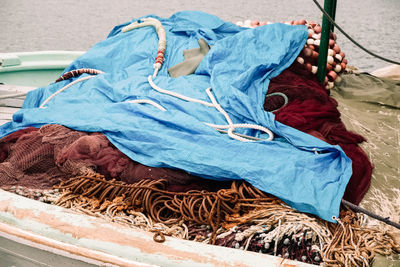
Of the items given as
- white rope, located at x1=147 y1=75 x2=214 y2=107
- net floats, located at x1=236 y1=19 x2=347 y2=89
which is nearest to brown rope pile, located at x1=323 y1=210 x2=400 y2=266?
white rope, located at x1=147 y1=75 x2=214 y2=107

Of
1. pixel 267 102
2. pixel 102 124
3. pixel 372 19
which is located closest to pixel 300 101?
pixel 267 102

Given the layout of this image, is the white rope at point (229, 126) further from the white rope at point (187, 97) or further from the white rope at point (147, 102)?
the white rope at point (147, 102)

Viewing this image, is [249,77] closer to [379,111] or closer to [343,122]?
[343,122]

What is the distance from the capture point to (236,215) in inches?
85.2

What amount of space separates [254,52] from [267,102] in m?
0.54

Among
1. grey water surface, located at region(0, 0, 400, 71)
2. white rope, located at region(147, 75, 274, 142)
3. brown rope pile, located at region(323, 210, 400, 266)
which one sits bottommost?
grey water surface, located at region(0, 0, 400, 71)

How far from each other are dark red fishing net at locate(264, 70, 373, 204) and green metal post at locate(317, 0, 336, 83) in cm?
28

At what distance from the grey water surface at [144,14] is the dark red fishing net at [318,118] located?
7.05 metres

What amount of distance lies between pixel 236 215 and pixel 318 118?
3.27 ft

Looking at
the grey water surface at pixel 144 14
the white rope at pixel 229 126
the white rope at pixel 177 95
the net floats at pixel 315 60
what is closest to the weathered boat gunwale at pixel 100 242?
the white rope at pixel 229 126

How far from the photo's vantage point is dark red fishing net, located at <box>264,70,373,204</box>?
94.7 inches

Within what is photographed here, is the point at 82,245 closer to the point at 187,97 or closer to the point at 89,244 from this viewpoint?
the point at 89,244

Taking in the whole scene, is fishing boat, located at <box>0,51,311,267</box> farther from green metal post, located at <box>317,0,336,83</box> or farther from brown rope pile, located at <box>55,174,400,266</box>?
green metal post, located at <box>317,0,336,83</box>

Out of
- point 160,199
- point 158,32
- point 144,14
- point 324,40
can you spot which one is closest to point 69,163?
point 160,199
